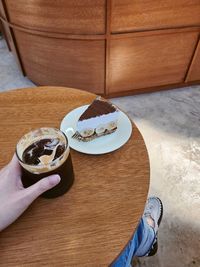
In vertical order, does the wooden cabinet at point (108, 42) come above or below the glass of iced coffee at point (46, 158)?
below

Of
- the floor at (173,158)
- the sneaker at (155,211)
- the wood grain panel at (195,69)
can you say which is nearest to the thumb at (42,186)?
the sneaker at (155,211)

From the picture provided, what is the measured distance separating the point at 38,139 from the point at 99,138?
8.1 inches

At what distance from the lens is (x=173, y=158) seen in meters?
1.45

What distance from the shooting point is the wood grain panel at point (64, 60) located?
1.55 m

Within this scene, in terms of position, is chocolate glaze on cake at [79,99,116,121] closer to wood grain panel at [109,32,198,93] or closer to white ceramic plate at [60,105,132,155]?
white ceramic plate at [60,105,132,155]

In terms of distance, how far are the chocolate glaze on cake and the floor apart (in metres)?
0.77

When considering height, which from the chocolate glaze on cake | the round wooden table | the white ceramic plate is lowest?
the round wooden table

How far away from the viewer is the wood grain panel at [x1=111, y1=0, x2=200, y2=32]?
4.37ft

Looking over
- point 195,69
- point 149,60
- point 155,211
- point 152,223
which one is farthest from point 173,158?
point 195,69

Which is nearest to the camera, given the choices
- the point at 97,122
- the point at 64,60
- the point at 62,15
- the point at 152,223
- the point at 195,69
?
the point at 97,122

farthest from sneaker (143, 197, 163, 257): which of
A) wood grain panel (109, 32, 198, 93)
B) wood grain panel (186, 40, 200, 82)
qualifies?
wood grain panel (186, 40, 200, 82)

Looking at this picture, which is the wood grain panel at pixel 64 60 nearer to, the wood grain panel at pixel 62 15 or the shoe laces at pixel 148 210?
the wood grain panel at pixel 62 15

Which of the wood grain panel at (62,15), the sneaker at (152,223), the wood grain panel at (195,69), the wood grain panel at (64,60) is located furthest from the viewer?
the wood grain panel at (195,69)

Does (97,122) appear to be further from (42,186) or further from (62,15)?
(62,15)
